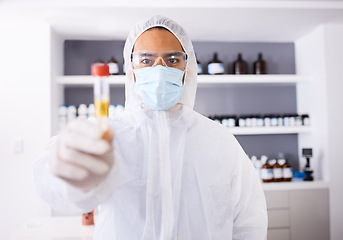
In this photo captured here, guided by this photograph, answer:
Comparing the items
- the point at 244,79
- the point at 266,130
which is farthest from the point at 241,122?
the point at 244,79

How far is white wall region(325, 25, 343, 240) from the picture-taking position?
7.55ft

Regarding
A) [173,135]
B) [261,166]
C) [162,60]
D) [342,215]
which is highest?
[162,60]

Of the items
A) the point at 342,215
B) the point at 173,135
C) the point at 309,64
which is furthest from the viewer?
the point at 309,64

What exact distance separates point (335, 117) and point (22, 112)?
101 inches

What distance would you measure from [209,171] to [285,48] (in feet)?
7.78

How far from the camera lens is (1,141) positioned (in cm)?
217

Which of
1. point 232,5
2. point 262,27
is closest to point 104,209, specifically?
point 232,5

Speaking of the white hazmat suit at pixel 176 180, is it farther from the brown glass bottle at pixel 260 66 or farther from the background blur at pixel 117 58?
the brown glass bottle at pixel 260 66

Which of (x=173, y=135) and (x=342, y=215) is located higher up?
(x=173, y=135)

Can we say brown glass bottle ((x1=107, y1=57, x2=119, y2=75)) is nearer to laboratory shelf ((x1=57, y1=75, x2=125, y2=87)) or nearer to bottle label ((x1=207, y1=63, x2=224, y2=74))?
laboratory shelf ((x1=57, y1=75, x2=125, y2=87))

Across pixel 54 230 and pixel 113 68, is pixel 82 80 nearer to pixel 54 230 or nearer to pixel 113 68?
pixel 113 68

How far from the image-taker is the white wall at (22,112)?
2156mm

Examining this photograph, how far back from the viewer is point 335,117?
2.33m

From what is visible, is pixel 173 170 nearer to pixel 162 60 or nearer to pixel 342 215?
pixel 162 60
